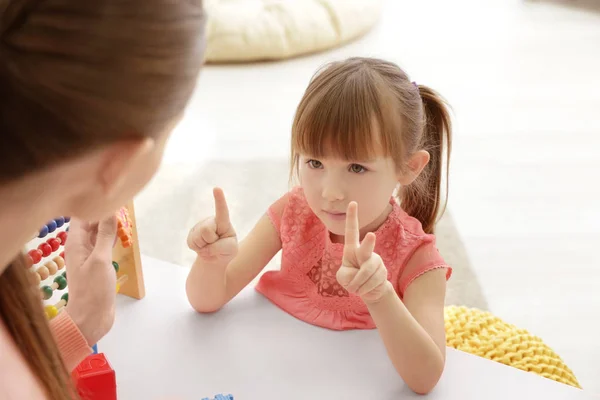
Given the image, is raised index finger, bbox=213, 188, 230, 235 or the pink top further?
the pink top

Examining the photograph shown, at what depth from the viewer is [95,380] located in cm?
86

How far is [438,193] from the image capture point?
1.12 m

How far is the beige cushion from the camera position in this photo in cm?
312

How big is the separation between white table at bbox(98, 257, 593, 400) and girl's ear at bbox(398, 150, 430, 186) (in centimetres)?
22

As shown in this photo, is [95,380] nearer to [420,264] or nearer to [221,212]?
[221,212]

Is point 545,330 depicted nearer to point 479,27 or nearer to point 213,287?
point 213,287

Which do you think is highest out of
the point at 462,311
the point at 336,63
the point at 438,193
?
the point at 336,63

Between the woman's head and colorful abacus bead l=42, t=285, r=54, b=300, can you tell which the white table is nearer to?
colorful abacus bead l=42, t=285, r=54, b=300

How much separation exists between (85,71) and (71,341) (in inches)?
17.9

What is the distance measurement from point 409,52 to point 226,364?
2.58 meters

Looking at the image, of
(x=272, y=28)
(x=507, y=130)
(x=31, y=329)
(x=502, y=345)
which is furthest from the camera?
(x=272, y=28)

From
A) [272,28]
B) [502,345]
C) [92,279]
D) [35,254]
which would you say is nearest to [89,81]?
[92,279]

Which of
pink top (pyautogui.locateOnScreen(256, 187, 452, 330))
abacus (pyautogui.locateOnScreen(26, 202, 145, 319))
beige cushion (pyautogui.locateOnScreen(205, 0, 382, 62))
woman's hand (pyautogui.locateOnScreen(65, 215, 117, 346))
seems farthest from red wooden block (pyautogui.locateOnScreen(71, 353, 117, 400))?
beige cushion (pyautogui.locateOnScreen(205, 0, 382, 62))

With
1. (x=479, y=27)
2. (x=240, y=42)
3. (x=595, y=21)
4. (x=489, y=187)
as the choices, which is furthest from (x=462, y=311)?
(x=595, y=21)
